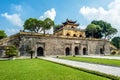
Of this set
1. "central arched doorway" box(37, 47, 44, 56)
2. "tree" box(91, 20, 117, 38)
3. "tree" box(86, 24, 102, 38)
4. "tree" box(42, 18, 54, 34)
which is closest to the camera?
"central arched doorway" box(37, 47, 44, 56)

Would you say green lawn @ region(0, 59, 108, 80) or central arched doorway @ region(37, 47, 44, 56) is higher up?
central arched doorway @ region(37, 47, 44, 56)

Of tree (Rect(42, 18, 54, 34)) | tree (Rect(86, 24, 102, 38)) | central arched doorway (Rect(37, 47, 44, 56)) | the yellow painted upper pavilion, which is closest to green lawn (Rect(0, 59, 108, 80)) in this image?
central arched doorway (Rect(37, 47, 44, 56))

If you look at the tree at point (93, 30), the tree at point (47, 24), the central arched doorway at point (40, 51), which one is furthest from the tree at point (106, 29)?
the central arched doorway at point (40, 51)

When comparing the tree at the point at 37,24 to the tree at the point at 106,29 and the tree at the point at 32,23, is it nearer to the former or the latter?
the tree at the point at 32,23

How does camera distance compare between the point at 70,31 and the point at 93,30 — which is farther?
the point at 93,30

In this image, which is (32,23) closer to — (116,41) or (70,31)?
(70,31)

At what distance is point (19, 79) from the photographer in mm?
5629

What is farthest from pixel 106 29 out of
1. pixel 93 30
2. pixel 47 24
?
pixel 47 24

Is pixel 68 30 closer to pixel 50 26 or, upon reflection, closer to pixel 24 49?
pixel 50 26

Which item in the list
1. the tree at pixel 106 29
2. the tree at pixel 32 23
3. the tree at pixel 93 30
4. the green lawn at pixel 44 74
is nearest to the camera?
the green lawn at pixel 44 74

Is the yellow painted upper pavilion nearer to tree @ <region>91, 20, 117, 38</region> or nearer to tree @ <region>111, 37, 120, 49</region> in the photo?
tree @ <region>91, 20, 117, 38</region>

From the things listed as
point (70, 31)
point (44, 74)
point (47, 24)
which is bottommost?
point (44, 74)

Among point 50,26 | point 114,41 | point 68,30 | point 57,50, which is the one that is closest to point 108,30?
point 114,41

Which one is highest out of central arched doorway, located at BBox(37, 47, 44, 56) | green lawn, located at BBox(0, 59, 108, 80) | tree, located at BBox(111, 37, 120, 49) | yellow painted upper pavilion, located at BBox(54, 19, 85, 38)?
yellow painted upper pavilion, located at BBox(54, 19, 85, 38)
